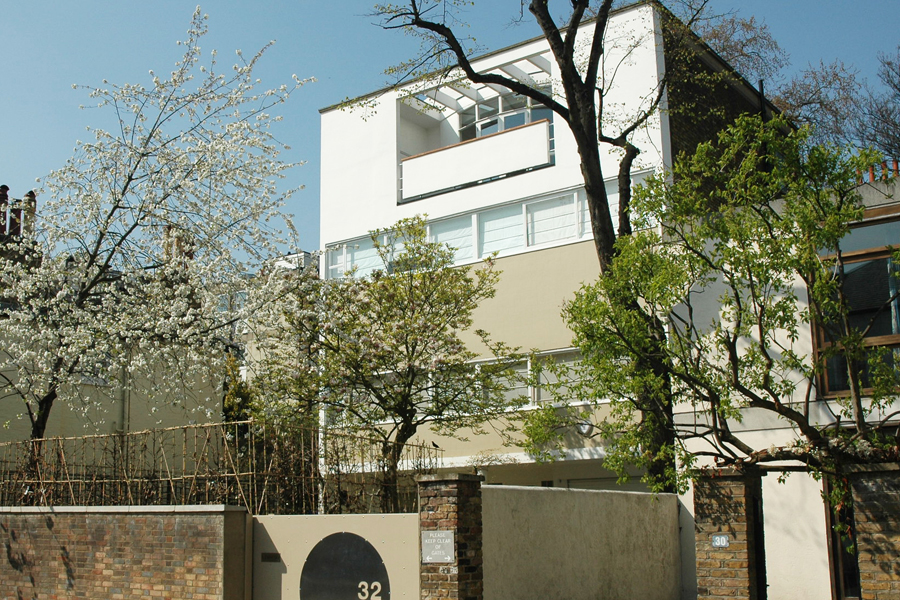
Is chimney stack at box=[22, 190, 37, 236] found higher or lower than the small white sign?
higher

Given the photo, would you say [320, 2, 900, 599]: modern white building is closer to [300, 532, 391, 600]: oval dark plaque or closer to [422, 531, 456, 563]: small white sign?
[300, 532, 391, 600]: oval dark plaque

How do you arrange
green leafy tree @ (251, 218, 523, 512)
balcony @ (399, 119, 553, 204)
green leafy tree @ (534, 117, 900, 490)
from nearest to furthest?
green leafy tree @ (534, 117, 900, 490) → green leafy tree @ (251, 218, 523, 512) → balcony @ (399, 119, 553, 204)

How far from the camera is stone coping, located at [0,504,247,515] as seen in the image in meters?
10.6

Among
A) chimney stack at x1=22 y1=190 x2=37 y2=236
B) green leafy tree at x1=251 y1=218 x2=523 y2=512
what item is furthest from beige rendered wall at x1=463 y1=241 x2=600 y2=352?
chimney stack at x1=22 y1=190 x2=37 y2=236

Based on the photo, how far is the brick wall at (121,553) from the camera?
1059cm

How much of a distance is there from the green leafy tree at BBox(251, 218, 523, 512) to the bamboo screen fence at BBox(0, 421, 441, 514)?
3.73 meters

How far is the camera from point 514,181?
69.5ft

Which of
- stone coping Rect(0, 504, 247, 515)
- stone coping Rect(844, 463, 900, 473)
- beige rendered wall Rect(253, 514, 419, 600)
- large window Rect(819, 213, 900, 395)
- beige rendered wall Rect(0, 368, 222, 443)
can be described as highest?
large window Rect(819, 213, 900, 395)

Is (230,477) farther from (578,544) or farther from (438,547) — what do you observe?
(578,544)

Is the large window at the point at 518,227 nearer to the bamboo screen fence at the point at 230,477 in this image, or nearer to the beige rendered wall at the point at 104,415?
the beige rendered wall at the point at 104,415

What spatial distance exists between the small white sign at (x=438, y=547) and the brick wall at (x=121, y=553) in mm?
2562

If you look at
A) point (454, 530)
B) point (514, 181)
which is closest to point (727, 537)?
point (454, 530)

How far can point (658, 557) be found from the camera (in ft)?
46.5

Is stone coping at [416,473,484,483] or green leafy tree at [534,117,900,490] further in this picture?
stone coping at [416,473,484,483]
